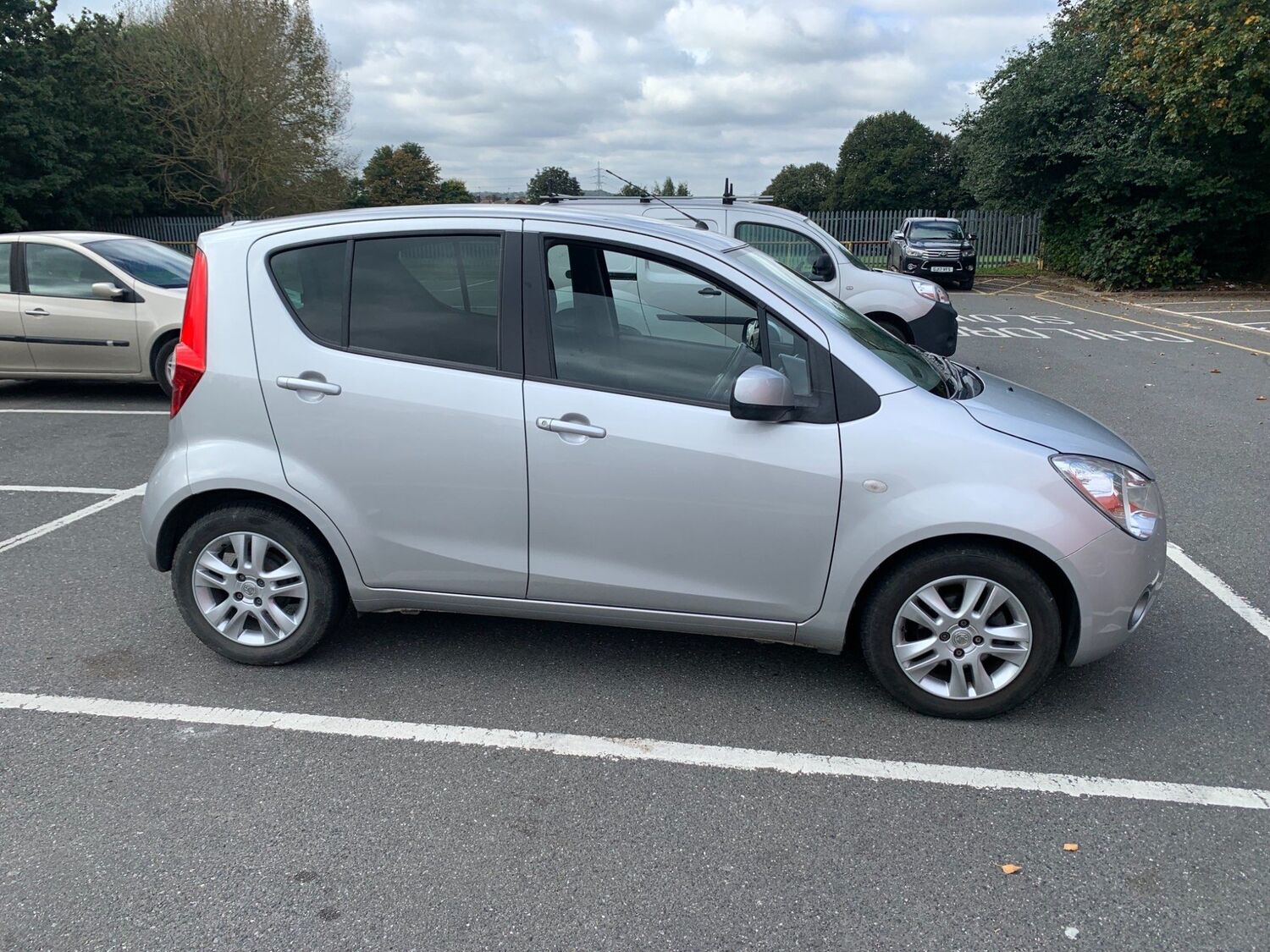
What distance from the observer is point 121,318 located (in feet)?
29.5

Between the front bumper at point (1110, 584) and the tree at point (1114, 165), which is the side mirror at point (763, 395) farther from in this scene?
the tree at point (1114, 165)

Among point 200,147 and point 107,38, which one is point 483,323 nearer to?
point 200,147

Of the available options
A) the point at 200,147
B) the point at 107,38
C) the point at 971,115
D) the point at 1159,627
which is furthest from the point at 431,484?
the point at 107,38

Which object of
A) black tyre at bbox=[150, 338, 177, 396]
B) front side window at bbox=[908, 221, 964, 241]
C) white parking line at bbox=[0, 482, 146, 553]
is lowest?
white parking line at bbox=[0, 482, 146, 553]

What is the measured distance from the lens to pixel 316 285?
12.4 feet

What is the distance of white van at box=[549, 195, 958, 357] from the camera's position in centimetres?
970

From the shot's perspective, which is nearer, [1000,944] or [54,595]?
[1000,944]

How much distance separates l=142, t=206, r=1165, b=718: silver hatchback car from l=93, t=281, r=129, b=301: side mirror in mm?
5919

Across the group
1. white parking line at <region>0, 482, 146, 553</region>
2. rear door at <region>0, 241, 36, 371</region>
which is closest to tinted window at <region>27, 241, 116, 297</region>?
rear door at <region>0, 241, 36, 371</region>

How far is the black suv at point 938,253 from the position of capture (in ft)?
81.7

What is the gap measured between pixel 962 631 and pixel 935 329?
6912 millimetres

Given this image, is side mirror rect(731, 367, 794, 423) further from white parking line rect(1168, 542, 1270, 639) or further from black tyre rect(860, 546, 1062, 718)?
white parking line rect(1168, 542, 1270, 639)

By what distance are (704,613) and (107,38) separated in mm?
38169

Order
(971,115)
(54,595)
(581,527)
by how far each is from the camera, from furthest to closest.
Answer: (971,115)
(54,595)
(581,527)
